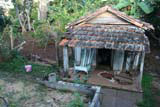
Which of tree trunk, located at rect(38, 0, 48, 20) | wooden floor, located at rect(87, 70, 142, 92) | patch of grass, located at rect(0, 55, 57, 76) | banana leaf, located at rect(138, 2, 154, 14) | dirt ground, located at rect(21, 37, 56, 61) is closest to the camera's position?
A: wooden floor, located at rect(87, 70, 142, 92)

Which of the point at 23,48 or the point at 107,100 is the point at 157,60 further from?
the point at 23,48

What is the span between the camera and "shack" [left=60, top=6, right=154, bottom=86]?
693 centimetres

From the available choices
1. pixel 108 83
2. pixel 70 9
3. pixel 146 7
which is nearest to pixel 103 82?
pixel 108 83

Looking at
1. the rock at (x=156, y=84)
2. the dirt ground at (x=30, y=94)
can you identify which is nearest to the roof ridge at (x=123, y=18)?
the rock at (x=156, y=84)

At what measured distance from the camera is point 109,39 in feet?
23.4

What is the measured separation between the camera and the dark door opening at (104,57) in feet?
31.8

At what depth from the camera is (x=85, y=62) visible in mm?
8594

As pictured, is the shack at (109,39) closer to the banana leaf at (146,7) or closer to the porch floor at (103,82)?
the porch floor at (103,82)

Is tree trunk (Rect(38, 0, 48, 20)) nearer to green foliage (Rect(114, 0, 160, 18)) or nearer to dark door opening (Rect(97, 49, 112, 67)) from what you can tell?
green foliage (Rect(114, 0, 160, 18))

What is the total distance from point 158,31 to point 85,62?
21.0ft

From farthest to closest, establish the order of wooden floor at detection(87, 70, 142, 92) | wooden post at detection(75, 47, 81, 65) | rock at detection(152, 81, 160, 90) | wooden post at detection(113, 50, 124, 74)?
wooden post at detection(75, 47, 81, 65) → wooden post at detection(113, 50, 124, 74) → rock at detection(152, 81, 160, 90) → wooden floor at detection(87, 70, 142, 92)

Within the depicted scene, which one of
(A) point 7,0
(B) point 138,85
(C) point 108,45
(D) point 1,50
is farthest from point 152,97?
(A) point 7,0

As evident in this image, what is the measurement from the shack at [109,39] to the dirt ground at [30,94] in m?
1.99

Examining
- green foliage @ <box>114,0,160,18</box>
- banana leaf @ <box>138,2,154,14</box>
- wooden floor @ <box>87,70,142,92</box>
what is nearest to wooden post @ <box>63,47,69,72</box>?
wooden floor @ <box>87,70,142,92</box>
